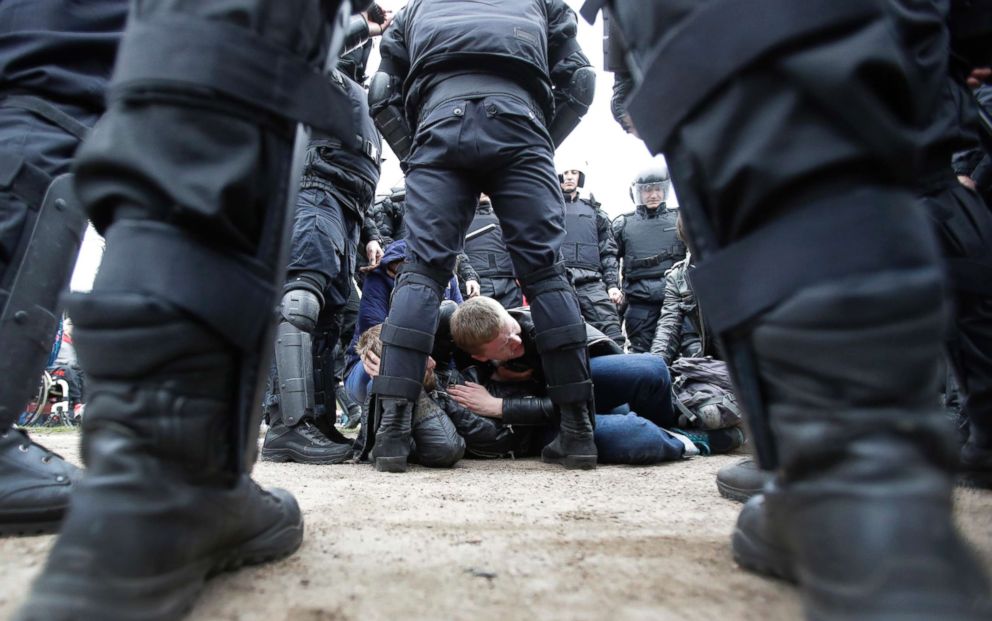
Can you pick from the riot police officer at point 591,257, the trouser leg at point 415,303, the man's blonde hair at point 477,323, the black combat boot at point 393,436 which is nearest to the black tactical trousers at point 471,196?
the trouser leg at point 415,303

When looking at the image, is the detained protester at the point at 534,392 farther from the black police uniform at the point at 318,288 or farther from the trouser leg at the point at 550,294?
the black police uniform at the point at 318,288

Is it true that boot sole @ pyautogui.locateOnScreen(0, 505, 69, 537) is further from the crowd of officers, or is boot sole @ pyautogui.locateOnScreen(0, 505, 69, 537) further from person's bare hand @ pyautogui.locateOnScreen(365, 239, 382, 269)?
person's bare hand @ pyautogui.locateOnScreen(365, 239, 382, 269)

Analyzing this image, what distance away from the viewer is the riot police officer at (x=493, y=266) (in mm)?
4316

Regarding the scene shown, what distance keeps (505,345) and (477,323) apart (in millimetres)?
160

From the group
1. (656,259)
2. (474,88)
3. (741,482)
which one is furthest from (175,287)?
(656,259)

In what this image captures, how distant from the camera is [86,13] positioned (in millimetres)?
1175

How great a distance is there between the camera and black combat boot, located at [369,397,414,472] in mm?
1979

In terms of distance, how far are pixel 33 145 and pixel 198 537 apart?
90 centimetres

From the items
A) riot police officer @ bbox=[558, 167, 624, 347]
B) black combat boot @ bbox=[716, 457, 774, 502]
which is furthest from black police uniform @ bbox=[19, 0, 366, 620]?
riot police officer @ bbox=[558, 167, 624, 347]

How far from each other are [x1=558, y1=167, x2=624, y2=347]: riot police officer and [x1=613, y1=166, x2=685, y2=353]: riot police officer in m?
0.18

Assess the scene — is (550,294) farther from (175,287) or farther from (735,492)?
(175,287)

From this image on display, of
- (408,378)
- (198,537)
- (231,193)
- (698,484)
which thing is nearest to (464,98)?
(408,378)

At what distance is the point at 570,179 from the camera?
17.8 ft

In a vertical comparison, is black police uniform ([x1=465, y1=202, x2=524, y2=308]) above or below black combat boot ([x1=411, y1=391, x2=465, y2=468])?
above
